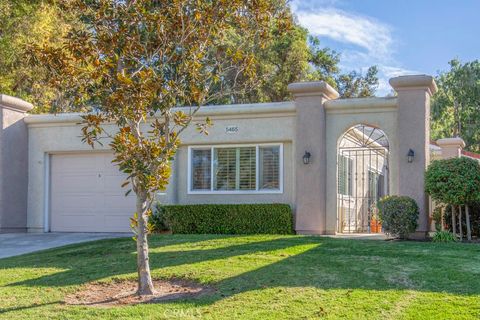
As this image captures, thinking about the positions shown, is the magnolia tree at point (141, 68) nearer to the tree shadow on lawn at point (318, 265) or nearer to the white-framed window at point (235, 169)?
the tree shadow on lawn at point (318, 265)

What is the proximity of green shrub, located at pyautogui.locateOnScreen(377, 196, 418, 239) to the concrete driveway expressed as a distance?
7.04m

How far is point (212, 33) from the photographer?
8.34 meters

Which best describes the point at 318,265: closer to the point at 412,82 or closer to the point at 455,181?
the point at 455,181

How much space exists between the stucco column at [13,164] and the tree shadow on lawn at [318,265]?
5.64m

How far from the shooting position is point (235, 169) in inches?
643

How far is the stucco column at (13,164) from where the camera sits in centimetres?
1708

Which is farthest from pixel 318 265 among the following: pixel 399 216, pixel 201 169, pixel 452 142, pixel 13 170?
pixel 452 142

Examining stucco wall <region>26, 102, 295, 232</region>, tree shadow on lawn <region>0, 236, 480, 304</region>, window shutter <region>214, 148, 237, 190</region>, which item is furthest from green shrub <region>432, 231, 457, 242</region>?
window shutter <region>214, 148, 237, 190</region>

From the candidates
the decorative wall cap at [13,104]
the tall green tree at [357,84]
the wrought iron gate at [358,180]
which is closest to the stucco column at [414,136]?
the wrought iron gate at [358,180]

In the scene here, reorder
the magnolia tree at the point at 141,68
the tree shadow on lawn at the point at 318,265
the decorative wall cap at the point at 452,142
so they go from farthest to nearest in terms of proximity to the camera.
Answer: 1. the decorative wall cap at the point at 452,142
2. the tree shadow on lawn at the point at 318,265
3. the magnolia tree at the point at 141,68

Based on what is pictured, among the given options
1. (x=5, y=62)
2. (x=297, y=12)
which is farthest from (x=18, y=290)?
(x=297, y=12)

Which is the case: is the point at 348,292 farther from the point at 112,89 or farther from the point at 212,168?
the point at 212,168

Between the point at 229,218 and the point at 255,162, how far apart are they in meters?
1.77

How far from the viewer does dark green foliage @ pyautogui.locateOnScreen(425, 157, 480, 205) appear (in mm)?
12719
